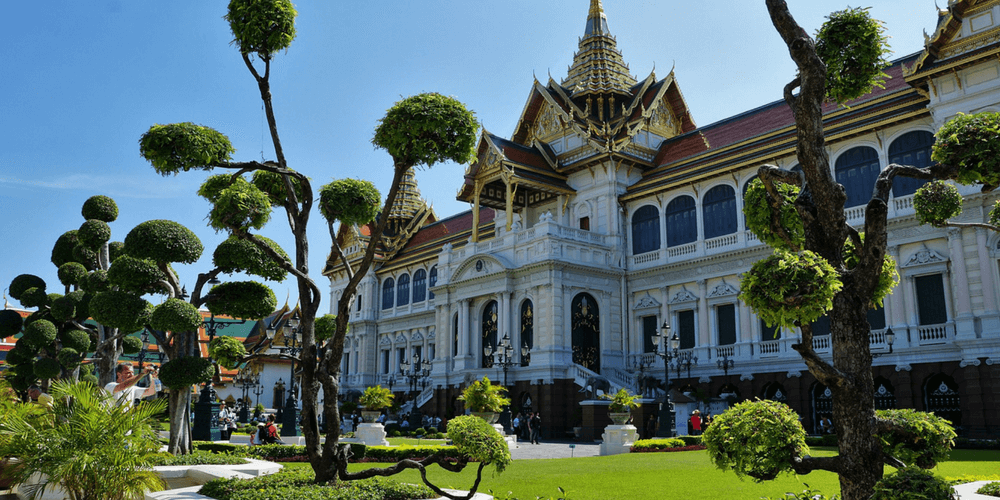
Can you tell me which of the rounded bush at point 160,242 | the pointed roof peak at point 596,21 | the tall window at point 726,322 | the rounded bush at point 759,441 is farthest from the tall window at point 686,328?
the rounded bush at point 759,441

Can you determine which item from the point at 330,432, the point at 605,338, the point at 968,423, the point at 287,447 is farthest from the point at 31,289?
the point at 968,423

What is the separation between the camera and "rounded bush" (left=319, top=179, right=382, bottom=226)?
12.9 m

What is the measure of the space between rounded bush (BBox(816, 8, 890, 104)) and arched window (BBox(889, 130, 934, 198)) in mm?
21364

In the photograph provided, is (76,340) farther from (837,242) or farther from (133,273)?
(837,242)

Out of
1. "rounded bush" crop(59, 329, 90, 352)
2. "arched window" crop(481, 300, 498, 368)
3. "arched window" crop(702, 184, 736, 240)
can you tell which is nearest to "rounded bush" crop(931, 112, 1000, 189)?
"arched window" crop(702, 184, 736, 240)

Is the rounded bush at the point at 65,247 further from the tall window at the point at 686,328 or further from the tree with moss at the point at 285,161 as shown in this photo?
the tall window at the point at 686,328

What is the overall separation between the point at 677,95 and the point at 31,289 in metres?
32.7

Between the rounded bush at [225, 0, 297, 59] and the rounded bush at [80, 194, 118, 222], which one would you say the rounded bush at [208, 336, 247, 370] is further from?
the rounded bush at [80, 194, 118, 222]

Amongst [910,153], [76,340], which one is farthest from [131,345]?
[910,153]

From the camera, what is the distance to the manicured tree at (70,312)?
85.1 ft

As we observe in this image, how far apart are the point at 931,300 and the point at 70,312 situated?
1232 inches

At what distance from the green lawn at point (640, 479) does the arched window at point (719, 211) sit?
15.9m

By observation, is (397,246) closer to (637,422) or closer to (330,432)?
(637,422)

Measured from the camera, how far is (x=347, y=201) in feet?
42.3
